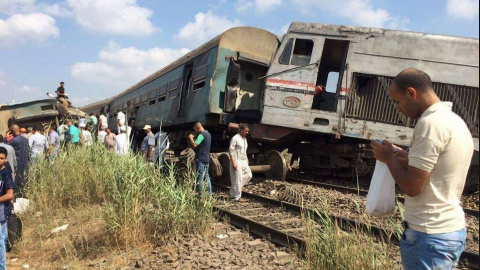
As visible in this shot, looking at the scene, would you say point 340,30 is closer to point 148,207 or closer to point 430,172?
point 148,207

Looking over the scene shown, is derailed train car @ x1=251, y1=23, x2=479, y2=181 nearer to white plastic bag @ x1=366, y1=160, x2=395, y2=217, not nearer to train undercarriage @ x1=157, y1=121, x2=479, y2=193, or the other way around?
train undercarriage @ x1=157, y1=121, x2=479, y2=193

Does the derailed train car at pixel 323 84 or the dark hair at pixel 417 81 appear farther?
the derailed train car at pixel 323 84

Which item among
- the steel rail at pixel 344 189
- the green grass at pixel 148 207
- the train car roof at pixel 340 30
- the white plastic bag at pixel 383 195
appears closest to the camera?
the white plastic bag at pixel 383 195

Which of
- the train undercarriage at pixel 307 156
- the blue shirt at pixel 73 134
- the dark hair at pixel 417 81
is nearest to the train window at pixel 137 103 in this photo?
the blue shirt at pixel 73 134

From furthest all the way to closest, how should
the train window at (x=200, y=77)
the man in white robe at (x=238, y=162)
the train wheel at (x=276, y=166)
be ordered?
the train window at (x=200, y=77) < the train wheel at (x=276, y=166) < the man in white robe at (x=238, y=162)

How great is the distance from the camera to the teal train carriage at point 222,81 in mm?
10125

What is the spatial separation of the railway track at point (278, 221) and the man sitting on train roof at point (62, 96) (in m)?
10.4

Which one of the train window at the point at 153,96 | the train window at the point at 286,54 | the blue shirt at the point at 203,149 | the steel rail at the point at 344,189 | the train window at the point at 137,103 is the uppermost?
the train window at the point at 286,54

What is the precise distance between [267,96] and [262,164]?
196 cm

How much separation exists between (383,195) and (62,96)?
1560 cm

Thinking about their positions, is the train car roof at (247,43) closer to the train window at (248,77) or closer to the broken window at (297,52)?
the train window at (248,77)

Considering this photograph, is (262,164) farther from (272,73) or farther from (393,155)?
(393,155)

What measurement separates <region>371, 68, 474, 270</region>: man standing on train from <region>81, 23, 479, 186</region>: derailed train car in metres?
5.35

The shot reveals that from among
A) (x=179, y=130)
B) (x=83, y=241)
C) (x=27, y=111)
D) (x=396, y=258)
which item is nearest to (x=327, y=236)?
(x=396, y=258)
